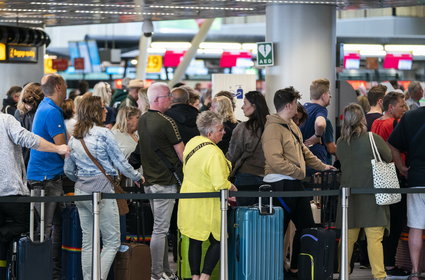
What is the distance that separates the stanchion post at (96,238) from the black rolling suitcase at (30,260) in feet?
1.15

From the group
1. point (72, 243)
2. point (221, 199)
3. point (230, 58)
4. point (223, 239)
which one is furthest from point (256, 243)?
point (230, 58)

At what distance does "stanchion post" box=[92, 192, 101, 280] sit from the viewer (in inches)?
310

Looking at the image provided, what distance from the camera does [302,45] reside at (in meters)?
14.6

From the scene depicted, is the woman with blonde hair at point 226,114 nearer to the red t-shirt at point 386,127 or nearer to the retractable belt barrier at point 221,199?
the red t-shirt at point 386,127

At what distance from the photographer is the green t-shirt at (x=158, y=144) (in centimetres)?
894

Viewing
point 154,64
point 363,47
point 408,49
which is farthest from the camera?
point 154,64

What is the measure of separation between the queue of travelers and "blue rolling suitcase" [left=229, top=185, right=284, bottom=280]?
0.73ft

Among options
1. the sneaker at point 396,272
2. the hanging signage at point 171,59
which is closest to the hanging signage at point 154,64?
the hanging signage at point 171,59

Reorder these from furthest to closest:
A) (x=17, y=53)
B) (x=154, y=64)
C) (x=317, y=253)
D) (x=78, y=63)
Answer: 1. (x=78, y=63)
2. (x=154, y=64)
3. (x=17, y=53)
4. (x=317, y=253)

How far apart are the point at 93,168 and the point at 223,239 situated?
4.11ft

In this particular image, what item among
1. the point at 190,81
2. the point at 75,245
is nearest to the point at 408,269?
the point at 75,245

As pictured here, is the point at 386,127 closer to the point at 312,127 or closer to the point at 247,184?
the point at 312,127

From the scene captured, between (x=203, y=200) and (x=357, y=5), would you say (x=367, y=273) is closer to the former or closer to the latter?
(x=203, y=200)

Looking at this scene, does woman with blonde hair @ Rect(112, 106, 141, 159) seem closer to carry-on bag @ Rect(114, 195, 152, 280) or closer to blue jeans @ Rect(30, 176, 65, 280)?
blue jeans @ Rect(30, 176, 65, 280)
